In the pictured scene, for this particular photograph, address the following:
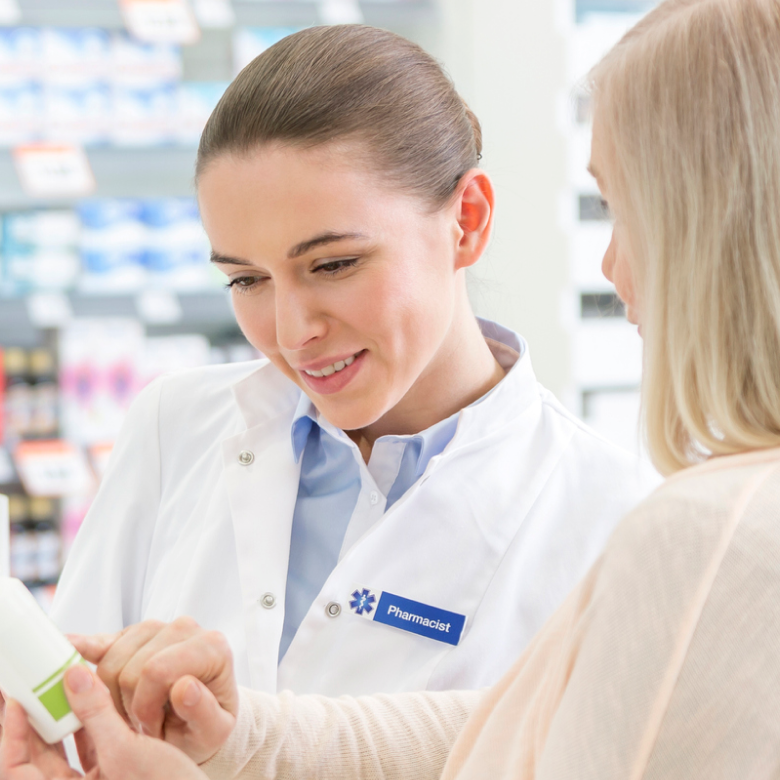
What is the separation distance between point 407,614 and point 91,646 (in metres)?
0.45

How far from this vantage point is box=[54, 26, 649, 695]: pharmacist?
1.17 metres

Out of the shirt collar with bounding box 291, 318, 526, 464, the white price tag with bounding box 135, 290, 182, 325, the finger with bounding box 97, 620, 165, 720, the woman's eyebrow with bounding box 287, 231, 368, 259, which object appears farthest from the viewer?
the white price tag with bounding box 135, 290, 182, 325

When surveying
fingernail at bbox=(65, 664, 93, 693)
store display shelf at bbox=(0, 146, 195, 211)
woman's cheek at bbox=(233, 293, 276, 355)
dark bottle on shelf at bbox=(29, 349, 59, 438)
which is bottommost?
dark bottle on shelf at bbox=(29, 349, 59, 438)

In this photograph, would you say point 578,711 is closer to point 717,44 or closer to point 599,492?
point 717,44

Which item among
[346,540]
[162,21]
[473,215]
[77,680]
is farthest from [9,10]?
[77,680]

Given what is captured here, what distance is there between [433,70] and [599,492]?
27.4 inches

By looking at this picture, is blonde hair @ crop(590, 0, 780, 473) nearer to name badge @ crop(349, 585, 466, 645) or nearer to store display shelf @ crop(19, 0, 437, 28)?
name badge @ crop(349, 585, 466, 645)

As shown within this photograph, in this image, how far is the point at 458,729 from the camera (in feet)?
3.49

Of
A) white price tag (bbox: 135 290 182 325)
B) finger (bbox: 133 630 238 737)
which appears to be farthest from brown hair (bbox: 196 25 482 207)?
white price tag (bbox: 135 290 182 325)

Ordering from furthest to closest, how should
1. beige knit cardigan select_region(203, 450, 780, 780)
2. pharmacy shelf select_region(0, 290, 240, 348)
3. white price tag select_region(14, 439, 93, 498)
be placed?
1. white price tag select_region(14, 439, 93, 498)
2. pharmacy shelf select_region(0, 290, 240, 348)
3. beige knit cardigan select_region(203, 450, 780, 780)

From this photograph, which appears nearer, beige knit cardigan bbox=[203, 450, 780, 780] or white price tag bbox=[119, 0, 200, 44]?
beige knit cardigan bbox=[203, 450, 780, 780]

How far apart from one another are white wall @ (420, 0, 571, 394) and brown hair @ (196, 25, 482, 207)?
1.12 m

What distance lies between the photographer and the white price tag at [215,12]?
250 cm

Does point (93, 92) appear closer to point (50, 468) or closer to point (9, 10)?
point (9, 10)
